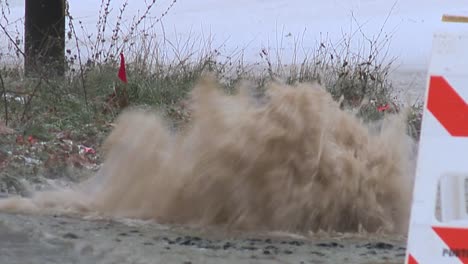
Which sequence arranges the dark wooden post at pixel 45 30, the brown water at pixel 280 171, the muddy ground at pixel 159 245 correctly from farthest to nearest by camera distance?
1. the dark wooden post at pixel 45 30
2. the brown water at pixel 280 171
3. the muddy ground at pixel 159 245

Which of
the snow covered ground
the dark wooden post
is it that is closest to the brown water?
the dark wooden post

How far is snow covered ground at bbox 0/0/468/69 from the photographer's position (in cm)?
1530

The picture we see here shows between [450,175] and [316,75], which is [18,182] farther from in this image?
[316,75]

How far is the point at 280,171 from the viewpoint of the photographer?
5641mm

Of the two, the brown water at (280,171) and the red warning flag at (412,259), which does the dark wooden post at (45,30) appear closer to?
the brown water at (280,171)

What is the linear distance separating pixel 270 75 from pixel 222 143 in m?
4.66

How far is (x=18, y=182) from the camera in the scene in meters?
6.62

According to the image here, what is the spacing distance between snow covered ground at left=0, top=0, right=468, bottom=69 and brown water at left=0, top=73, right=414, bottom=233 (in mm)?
7730

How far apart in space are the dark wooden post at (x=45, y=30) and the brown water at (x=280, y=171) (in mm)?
4572

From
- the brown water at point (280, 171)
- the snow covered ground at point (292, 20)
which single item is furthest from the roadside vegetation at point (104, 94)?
the snow covered ground at point (292, 20)

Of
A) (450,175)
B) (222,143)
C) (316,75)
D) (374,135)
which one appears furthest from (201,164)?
(316,75)

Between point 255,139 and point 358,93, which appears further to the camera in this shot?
point 358,93

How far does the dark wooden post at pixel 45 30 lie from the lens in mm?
10398

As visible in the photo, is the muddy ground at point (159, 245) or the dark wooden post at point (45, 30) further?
the dark wooden post at point (45, 30)
